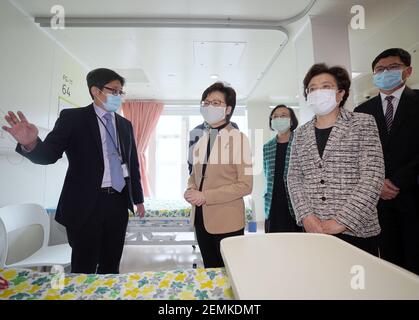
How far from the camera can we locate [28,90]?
2021mm

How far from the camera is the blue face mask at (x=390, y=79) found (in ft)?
4.43

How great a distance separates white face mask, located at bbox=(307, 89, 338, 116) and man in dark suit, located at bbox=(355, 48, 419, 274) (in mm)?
544

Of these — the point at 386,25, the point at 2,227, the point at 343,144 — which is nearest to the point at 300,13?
the point at 386,25

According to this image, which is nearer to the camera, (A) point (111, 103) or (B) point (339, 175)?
(B) point (339, 175)

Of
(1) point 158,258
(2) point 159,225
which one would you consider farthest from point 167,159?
(1) point 158,258

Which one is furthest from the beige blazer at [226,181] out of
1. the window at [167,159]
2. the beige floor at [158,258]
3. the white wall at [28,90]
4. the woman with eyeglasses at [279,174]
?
the window at [167,159]

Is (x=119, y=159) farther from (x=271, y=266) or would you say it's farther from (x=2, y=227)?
(x=271, y=266)

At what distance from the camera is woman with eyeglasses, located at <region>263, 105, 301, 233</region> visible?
1680mm

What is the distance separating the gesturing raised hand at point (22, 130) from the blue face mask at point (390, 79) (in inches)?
80.8

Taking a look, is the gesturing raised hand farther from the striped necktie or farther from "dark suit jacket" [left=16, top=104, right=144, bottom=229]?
the striped necktie

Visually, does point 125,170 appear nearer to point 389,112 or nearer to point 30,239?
point 30,239

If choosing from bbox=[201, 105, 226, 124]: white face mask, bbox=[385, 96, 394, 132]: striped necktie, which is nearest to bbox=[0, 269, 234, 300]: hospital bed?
bbox=[201, 105, 226, 124]: white face mask

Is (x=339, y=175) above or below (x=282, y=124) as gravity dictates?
below

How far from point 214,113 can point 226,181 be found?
42 cm
